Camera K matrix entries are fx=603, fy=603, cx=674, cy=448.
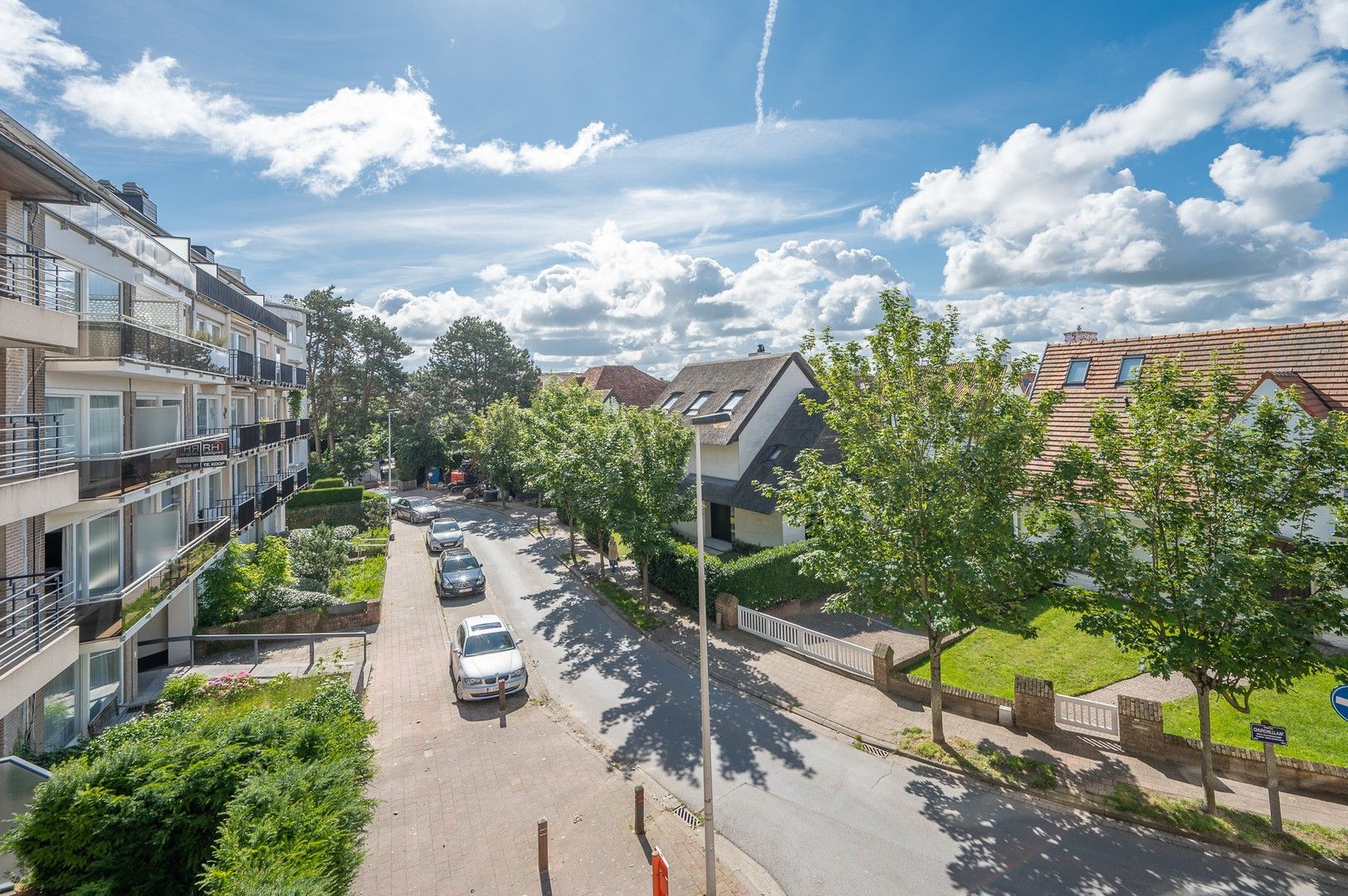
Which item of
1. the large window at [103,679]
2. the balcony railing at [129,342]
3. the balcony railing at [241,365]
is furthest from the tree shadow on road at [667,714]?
the balcony railing at [241,365]

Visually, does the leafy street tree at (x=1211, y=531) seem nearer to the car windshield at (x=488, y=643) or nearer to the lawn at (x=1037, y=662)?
the lawn at (x=1037, y=662)

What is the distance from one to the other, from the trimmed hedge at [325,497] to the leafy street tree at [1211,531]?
33183 mm

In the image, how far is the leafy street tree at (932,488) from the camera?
10.6 m

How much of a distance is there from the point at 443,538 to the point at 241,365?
1091 cm

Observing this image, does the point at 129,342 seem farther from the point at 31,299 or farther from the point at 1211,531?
the point at 1211,531

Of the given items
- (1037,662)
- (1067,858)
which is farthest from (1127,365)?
(1067,858)

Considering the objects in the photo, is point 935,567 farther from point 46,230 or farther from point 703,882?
point 46,230

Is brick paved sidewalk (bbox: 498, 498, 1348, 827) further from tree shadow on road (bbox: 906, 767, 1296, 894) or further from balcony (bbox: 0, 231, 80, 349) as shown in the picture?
balcony (bbox: 0, 231, 80, 349)

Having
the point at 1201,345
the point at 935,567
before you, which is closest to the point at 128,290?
the point at 935,567

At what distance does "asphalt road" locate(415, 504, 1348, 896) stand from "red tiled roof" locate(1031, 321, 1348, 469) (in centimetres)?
759

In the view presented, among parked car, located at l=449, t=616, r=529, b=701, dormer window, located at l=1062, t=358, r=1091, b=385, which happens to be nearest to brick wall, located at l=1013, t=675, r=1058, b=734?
parked car, located at l=449, t=616, r=529, b=701

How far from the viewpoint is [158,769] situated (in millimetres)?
7133

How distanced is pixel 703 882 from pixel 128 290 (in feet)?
51.2

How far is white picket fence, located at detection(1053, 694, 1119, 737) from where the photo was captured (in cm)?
1136
